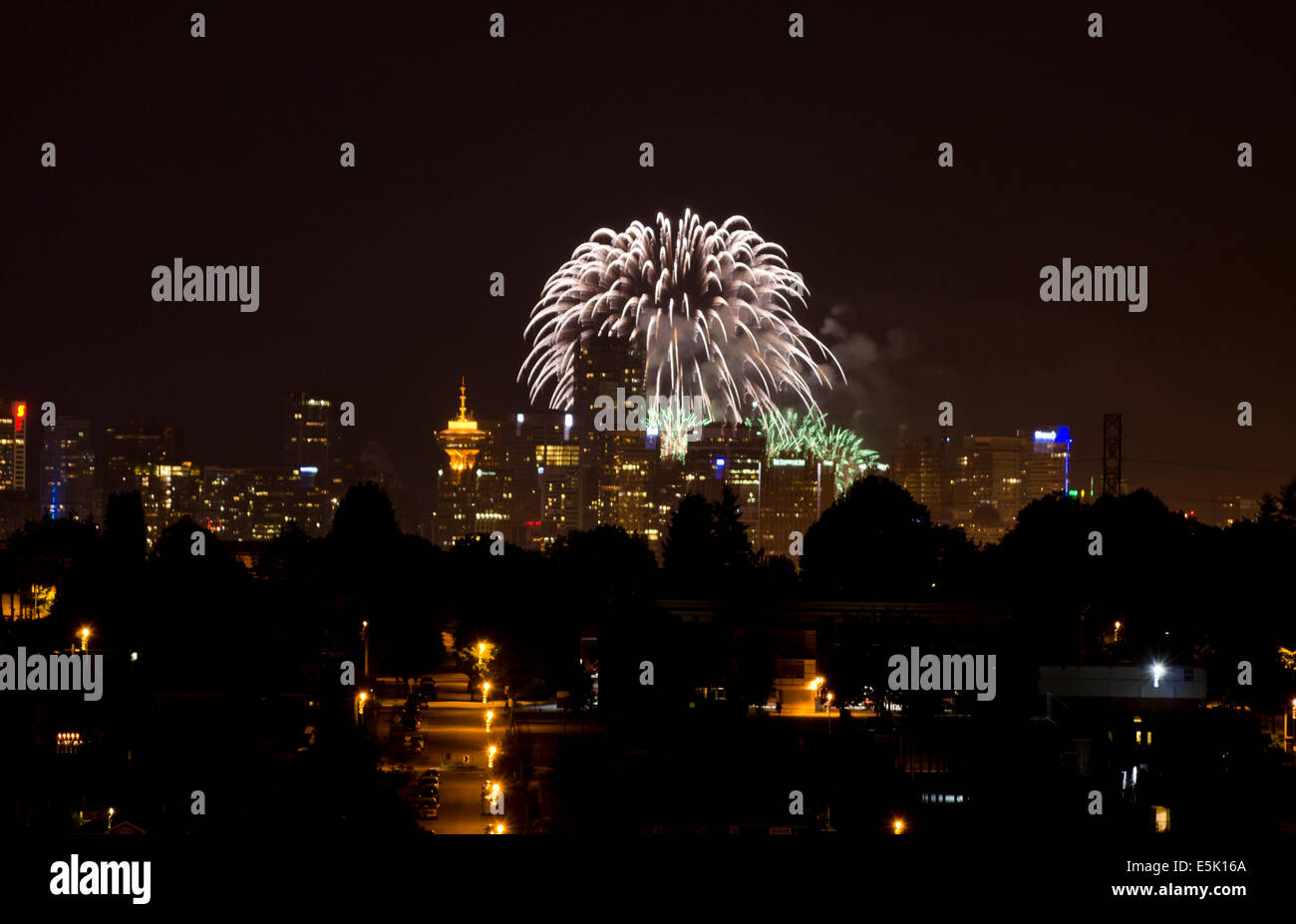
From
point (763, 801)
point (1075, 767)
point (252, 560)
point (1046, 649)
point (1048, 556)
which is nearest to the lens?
point (763, 801)

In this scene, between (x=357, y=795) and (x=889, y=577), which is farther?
(x=889, y=577)

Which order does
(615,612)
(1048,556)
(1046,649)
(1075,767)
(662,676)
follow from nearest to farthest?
(1075,767) < (662,676) < (1046,649) < (615,612) < (1048,556)
